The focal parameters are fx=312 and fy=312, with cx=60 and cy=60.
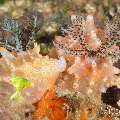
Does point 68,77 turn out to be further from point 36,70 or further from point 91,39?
point 91,39

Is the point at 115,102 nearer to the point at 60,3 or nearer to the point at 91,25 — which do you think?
the point at 91,25

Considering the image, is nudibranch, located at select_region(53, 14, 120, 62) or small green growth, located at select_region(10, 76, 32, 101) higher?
nudibranch, located at select_region(53, 14, 120, 62)

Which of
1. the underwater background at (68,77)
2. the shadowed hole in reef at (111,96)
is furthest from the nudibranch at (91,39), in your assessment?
the shadowed hole in reef at (111,96)

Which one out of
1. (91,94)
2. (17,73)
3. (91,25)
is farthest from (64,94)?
(91,25)

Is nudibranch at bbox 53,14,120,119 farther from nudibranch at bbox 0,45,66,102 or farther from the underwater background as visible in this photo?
nudibranch at bbox 0,45,66,102

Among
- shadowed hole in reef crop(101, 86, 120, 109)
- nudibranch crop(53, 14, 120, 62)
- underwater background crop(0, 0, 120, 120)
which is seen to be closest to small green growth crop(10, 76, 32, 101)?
underwater background crop(0, 0, 120, 120)

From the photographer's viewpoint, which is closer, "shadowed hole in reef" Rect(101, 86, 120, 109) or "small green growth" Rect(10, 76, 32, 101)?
"small green growth" Rect(10, 76, 32, 101)
